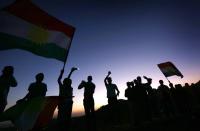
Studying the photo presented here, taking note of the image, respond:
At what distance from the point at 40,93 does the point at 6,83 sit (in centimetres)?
108

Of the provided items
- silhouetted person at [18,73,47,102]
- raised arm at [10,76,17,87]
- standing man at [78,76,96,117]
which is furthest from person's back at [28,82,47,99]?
standing man at [78,76,96,117]

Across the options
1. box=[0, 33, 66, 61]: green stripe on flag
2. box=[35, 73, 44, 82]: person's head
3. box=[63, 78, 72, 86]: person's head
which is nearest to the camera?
box=[0, 33, 66, 61]: green stripe on flag

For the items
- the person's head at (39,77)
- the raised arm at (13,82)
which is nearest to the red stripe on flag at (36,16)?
the person's head at (39,77)

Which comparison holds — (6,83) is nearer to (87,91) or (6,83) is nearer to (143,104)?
(87,91)

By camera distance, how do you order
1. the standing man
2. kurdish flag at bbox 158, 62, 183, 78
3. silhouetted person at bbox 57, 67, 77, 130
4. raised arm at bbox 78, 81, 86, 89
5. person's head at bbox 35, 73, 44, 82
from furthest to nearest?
kurdish flag at bbox 158, 62, 183, 78
raised arm at bbox 78, 81, 86, 89
the standing man
silhouetted person at bbox 57, 67, 77, 130
person's head at bbox 35, 73, 44, 82

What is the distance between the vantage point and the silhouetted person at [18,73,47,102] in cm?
721

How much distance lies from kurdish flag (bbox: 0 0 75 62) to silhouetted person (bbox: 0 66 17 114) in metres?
0.89

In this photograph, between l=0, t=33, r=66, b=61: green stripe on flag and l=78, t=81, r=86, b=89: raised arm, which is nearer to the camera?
l=0, t=33, r=66, b=61: green stripe on flag

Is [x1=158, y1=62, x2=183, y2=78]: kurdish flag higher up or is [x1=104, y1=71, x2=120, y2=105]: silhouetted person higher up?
[x1=158, y1=62, x2=183, y2=78]: kurdish flag

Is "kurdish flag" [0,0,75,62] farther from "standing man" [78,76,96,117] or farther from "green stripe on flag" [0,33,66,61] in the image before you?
"standing man" [78,76,96,117]

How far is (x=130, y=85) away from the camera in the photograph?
37.6 feet

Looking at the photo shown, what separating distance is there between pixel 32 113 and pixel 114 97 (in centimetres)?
666

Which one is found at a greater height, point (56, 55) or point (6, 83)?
point (56, 55)

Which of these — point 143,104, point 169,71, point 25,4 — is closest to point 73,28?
point 25,4
